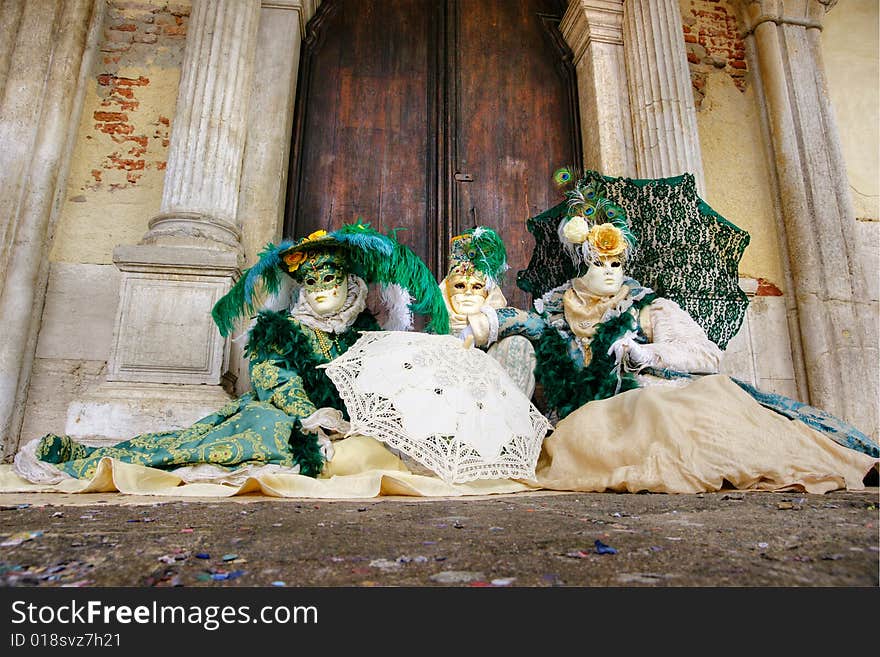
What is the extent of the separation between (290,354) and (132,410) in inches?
43.7

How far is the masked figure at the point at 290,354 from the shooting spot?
2631mm

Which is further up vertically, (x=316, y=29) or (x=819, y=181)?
(x=316, y=29)

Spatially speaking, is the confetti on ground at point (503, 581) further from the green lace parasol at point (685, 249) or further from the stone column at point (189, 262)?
the stone column at point (189, 262)

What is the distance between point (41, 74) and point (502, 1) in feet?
13.5

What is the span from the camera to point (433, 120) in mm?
5473

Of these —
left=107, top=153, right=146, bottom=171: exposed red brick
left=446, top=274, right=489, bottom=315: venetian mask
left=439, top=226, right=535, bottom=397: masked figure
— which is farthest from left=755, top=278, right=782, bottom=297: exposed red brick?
left=107, top=153, right=146, bottom=171: exposed red brick

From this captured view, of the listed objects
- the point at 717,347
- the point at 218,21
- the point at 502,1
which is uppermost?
the point at 502,1

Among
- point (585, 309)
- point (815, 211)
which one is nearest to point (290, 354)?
point (585, 309)

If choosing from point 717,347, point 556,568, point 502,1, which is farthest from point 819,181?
point 556,568

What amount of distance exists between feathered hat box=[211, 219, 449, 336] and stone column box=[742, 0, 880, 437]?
136 inches

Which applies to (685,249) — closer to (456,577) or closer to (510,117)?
(510,117)

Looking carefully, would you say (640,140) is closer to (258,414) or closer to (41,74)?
(258,414)

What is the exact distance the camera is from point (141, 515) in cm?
169

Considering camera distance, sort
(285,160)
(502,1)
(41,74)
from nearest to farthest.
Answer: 1. (41,74)
2. (285,160)
3. (502,1)
